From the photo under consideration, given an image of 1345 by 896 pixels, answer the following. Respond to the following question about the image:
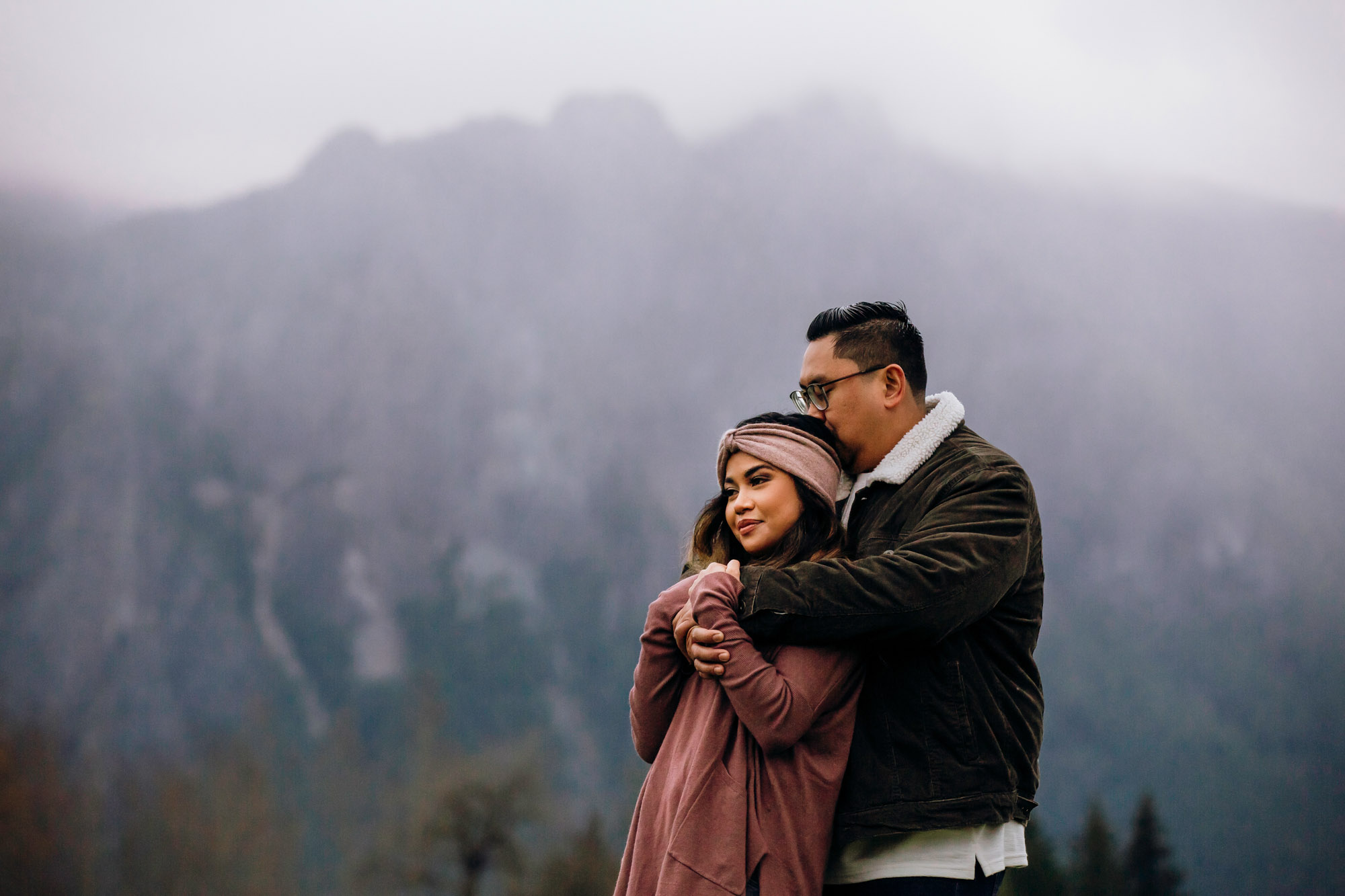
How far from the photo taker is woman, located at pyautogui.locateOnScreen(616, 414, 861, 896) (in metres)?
1.52

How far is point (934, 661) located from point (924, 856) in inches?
10.9

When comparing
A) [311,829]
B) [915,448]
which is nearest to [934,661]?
[915,448]

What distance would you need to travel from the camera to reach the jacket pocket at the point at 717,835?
58.8 inches

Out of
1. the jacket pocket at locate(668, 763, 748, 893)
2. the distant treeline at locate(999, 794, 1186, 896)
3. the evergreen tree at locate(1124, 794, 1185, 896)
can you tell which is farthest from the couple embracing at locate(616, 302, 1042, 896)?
the evergreen tree at locate(1124, 794, 1185, 896)

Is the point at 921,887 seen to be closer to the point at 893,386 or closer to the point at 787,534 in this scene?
the point at 787,534

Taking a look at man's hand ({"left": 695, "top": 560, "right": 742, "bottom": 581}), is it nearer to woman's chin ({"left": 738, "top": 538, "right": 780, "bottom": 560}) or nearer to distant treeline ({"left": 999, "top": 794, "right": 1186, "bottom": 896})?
woman's chin ({"left": 738, "top": 538, "right": 780, "bottom": 560})

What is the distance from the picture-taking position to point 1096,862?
33.1ft

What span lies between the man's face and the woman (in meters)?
0.16

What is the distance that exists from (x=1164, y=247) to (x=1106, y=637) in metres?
4.54

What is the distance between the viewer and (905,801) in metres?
1.56

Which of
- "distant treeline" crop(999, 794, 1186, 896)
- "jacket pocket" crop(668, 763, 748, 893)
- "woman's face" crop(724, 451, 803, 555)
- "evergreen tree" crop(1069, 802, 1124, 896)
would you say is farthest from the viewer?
"evergreen tree" crop(1069, 802, 1124, 896)

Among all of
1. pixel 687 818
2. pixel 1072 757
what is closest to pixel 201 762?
pixel 1072 757

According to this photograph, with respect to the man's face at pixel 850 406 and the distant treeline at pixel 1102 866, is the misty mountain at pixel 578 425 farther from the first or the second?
the man's face at pixel 850 406

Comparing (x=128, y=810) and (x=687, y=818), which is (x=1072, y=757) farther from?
(x=687, y=818)
